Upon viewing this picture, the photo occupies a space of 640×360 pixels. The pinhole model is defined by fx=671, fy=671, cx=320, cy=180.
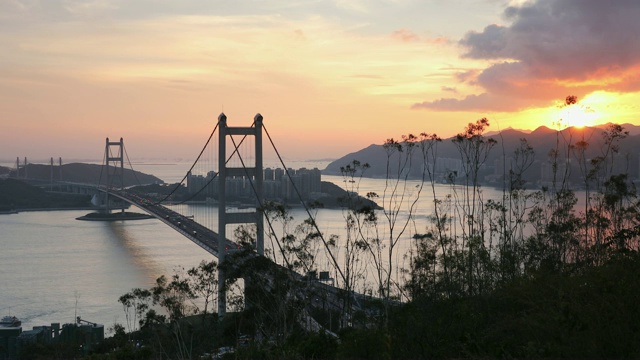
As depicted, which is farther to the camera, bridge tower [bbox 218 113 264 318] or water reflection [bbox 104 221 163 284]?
water reflection [bbox 104 221 163 284]

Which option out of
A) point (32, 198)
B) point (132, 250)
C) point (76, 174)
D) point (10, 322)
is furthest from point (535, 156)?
point (76, 174)

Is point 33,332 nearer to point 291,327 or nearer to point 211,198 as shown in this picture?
point 291,327

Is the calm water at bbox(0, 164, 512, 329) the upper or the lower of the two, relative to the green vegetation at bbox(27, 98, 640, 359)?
lower

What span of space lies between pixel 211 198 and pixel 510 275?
57.1 ft

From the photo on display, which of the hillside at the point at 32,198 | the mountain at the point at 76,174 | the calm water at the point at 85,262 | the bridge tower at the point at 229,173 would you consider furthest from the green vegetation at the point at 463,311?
the mountain at the point at 76,174

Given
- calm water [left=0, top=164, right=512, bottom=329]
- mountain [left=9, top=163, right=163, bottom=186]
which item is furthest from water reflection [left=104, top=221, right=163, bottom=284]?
mountain [left=9, top=163, right=163, bottom=186]

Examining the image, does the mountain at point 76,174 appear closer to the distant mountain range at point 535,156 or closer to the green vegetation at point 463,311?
the distant mountain range at point 535,156

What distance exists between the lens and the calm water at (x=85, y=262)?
8625 millimetres

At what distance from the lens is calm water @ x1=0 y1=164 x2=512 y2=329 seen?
862 centimetres

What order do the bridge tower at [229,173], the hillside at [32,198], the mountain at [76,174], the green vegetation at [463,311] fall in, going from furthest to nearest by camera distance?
the mountain at [76,174]
the hillside at [32,198]
the bridge tower at [229,173]
the green vegetation at [463,311]

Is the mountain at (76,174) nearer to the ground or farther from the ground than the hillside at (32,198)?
farther from the ground

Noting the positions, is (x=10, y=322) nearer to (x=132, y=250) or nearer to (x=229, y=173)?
(x=229, y=173)

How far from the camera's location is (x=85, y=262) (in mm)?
12375

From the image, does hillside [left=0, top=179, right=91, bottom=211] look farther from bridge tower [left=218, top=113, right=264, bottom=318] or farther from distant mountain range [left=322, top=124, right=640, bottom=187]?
bridge tower [left=218, top=113, right=264, bottom=318]
